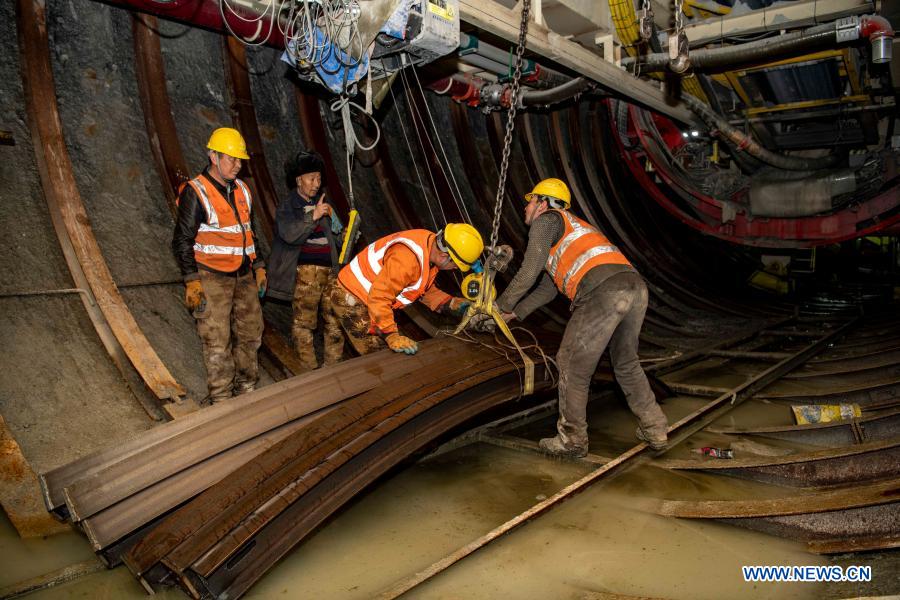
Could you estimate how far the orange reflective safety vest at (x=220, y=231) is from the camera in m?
3.40

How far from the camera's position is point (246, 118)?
491cm

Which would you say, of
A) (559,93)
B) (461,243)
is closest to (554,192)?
(461,243)

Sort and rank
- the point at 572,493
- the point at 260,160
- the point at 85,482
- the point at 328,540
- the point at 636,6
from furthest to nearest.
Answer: the point at 636,6, the point at 260,160, the point at 572,493, the point at 328,540, the point at 85,482

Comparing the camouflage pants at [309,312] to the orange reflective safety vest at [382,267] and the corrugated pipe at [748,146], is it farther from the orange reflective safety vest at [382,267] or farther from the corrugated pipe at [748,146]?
the corrugated pipe at [748,146]

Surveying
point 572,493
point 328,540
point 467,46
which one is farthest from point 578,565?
point 467,46

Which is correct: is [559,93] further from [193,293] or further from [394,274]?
[193,293]

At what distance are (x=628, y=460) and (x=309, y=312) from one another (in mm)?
2367

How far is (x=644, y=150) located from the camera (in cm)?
856

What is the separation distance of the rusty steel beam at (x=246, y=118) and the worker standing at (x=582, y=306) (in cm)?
240

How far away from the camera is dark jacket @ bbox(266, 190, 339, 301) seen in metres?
3.91

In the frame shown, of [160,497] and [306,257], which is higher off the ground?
[306,257]

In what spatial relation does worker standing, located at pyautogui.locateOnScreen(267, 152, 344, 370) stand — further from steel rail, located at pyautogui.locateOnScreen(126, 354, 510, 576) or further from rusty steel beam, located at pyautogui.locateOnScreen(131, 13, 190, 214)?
steel rail, located at pyautogui.locateOnScreen(126, 354, 510, 576)

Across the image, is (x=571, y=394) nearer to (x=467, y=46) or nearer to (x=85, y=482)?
(x=85, y=482)

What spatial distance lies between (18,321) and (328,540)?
2.18 meters
